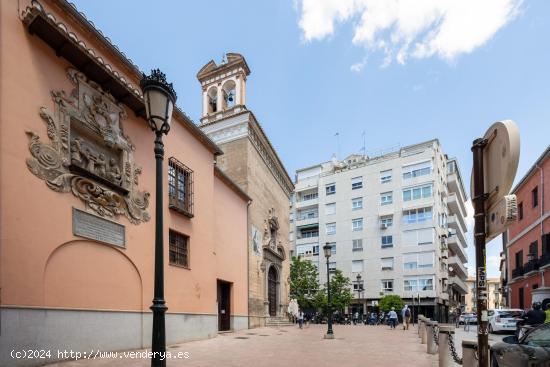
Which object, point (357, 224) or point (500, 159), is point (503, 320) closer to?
point (500, 159)

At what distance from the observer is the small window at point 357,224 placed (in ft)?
166

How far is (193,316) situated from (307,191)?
4643 centimetres

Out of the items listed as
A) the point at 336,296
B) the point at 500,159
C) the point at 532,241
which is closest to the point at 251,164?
the point at 532,241

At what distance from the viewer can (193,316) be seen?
502 inches

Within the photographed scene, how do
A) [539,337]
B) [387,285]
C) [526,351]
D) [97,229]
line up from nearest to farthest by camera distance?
[526,351]
[539,337]
[97,229]
[387,285]

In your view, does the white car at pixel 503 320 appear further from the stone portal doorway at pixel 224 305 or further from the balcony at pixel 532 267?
the stone portal doorway at pixel 224 305

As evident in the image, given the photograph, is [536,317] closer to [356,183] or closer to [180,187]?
[180,187]

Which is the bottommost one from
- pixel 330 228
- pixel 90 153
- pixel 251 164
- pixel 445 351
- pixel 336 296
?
pixel 336 296

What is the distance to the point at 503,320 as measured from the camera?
19219 millimetres

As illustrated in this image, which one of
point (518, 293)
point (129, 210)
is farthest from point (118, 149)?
point (518, 293)

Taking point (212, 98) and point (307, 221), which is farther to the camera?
point (307, 221)

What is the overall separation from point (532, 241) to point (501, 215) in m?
27.6

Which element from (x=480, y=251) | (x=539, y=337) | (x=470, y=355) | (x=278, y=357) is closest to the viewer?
(x=480, y=251)

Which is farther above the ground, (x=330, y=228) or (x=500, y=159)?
(x=330, y=228)
